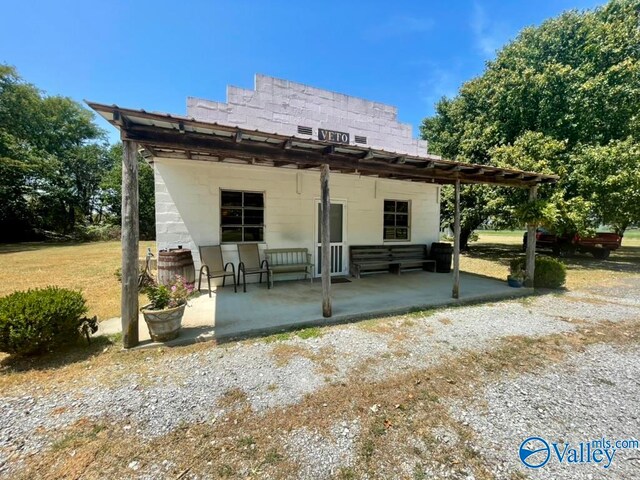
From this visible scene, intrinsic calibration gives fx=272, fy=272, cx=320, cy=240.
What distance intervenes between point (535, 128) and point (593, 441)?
490 inches

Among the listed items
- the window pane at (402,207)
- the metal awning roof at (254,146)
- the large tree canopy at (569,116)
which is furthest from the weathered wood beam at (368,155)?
the large tree canopy at (569,116)

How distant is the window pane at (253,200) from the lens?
21.8ft

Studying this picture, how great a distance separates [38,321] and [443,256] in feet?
28.4

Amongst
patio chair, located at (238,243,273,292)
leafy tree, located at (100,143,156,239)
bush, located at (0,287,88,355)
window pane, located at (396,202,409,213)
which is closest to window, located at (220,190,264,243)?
patio chair, located at (238,243,273,292)

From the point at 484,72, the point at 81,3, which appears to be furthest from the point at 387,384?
the point at 484,72

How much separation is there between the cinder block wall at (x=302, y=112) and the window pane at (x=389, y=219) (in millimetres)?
2139

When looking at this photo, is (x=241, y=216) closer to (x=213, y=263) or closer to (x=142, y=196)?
(x=213, y=263)

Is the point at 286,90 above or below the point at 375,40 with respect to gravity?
below

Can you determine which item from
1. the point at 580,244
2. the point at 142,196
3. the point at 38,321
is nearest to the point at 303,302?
the point at 38,321

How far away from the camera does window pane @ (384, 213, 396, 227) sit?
27.2 feet

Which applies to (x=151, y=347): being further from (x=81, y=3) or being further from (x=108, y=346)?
(x=81, y=3)

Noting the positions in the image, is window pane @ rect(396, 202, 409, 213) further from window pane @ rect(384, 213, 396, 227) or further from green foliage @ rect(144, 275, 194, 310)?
green foliage @ rect(144, 275, 194, 310)

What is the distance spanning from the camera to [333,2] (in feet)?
22.2

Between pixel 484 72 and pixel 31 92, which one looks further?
pixel 31 92
